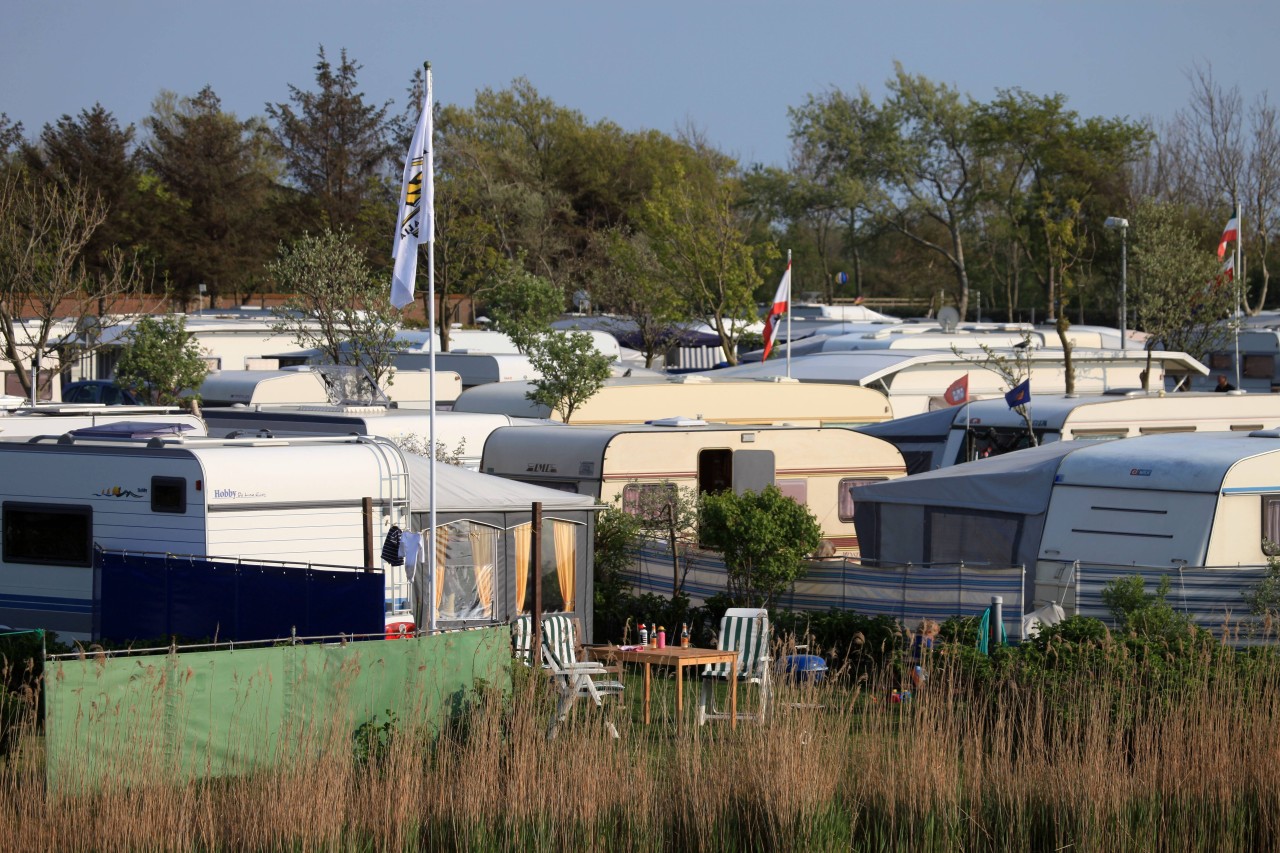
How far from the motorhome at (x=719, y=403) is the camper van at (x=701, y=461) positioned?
2.17m

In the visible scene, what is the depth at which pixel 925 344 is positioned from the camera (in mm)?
28922

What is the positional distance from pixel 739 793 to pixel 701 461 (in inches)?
380

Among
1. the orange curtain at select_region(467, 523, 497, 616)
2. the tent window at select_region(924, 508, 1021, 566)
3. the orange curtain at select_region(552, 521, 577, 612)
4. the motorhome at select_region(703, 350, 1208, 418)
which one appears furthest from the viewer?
the motorhome at select_region(703, 350, 1208, 418)

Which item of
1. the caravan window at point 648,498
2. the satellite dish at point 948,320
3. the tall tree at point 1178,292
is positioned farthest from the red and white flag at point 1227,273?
the caravan window at point 648,498

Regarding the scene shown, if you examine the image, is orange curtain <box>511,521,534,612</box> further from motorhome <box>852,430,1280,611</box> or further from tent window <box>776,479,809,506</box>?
Result: tent window <box>776,479,809,506</box>

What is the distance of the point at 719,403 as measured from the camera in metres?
20.3

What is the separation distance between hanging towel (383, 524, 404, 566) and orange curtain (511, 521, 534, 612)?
1602mm

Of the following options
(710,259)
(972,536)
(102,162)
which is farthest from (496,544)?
(102,162)

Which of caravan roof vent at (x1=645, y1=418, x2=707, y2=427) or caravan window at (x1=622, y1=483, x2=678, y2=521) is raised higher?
caravan roof vent at (x1=645, y1=418, x2=707, y2=427)

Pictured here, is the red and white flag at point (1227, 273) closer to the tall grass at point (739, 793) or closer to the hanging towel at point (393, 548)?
the hanging towel at point (393, 548)

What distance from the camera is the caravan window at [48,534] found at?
1231 cm

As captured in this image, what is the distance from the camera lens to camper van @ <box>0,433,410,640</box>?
11875 mm

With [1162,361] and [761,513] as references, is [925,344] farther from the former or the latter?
[761,513]

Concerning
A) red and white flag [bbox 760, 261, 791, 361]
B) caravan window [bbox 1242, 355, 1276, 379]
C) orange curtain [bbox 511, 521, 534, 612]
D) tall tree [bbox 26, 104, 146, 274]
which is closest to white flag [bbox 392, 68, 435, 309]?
orange curtain [bbox 511, 521, 534, 612]
